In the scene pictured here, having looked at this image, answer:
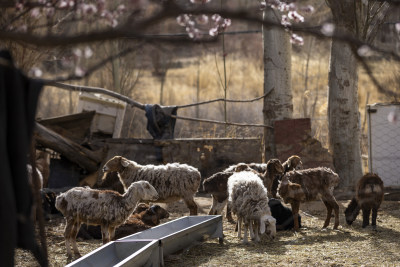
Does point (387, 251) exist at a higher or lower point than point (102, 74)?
lower

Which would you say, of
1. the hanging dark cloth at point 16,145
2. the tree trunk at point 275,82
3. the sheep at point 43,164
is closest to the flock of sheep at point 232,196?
the sheep at point 43,164

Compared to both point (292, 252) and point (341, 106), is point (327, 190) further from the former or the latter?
point (341, 106)

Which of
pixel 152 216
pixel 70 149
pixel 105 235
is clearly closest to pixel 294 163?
pixel 152 216

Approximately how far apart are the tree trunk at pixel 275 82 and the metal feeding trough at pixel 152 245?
19.1 ft

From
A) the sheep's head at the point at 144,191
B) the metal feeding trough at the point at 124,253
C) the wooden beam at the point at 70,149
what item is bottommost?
the metal feeding trough at the point at 124,253

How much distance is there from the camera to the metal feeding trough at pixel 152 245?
6.65 meters

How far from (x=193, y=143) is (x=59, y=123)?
122 inches

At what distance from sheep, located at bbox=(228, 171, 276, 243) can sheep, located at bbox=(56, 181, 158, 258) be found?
4.96 ft

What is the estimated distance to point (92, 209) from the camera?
8250 millimetres

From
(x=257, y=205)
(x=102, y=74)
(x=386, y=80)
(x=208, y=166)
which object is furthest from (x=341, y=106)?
(x=102, y=74)

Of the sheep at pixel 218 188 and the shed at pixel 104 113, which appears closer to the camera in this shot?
the sheep at pixel 218 188

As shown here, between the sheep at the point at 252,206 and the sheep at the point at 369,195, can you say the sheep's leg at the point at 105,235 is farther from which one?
the sheep at the point at 369,195

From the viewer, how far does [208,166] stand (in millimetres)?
14312

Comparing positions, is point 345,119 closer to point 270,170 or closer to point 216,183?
point 270,170
